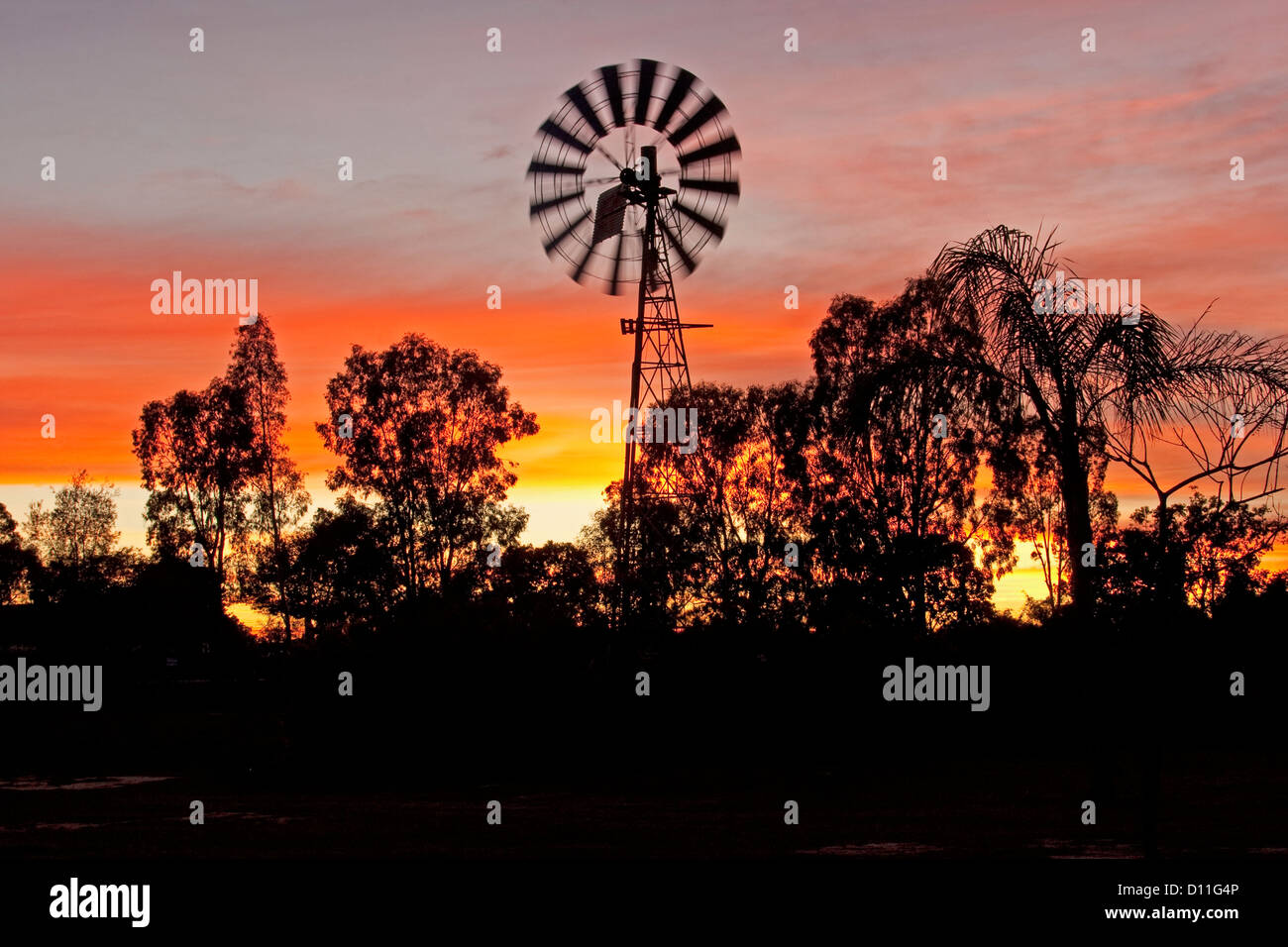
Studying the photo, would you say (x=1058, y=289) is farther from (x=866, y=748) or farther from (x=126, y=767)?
(x=126, y=767)

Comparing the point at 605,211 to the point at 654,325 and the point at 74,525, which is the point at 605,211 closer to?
the point at 654,325

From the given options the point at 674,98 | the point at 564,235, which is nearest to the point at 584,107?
the point at 674,98

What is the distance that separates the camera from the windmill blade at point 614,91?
37.4m

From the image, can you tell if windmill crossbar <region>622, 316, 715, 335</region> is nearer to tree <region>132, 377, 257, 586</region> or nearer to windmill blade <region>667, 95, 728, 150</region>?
windmill blade <region>667, 95, 728, 150</region>

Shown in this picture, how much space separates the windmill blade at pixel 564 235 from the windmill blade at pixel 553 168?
1322 millimetres

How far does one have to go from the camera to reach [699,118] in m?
38.8

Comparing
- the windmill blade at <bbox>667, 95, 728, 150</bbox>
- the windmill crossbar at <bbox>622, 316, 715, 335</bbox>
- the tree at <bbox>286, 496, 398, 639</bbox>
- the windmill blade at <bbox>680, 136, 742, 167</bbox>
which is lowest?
the tree at <bbox>286, 496, 398, 639</bbox>

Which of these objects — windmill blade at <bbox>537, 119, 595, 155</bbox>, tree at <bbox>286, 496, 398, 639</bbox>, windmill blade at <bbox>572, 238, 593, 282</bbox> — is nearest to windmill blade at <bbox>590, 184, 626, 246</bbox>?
windmill blade at <bbox>572, 238, 593, 282</bbox>

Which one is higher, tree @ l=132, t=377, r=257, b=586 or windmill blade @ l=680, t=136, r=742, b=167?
windmill blade @ l=680, t=136, r=742, b=167

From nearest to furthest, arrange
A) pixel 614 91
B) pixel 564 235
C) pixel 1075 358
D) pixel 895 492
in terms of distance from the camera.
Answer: pixel 1075 358, pixel 614 91, pixel 564 235, pixel 895 492

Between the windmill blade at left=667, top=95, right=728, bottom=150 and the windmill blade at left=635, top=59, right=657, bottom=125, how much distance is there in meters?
1.19

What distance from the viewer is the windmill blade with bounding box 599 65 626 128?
37406 millimetres

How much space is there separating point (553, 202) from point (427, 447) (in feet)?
48.7

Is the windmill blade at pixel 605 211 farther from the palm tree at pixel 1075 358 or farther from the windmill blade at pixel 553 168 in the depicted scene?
the palm tree at pixel 1075 358
